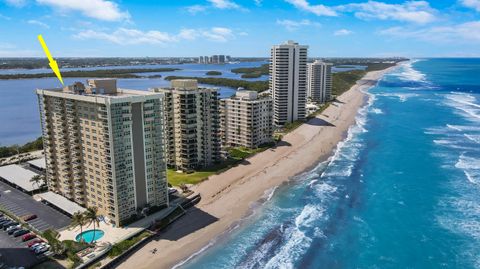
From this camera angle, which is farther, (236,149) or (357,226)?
(236,149)

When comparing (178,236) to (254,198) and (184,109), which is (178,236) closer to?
(254,198)

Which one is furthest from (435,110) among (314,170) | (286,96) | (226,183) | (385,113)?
(226,183)

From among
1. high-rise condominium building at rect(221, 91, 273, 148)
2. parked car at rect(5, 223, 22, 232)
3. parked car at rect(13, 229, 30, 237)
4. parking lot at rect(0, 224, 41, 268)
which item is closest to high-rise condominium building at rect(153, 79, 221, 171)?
high-rise condominium building at rect(221, 91, 273, 148)

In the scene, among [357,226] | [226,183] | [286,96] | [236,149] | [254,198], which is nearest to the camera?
[357,226]

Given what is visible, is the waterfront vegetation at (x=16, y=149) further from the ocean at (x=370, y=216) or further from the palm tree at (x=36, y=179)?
the ocean at (x=370, y=216)

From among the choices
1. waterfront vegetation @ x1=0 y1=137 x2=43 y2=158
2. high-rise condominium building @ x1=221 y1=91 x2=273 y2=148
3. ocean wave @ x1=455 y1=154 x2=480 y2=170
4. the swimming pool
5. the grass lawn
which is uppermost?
high-rise condominium building @ x1=221 y1=91 x2=273 y2=148

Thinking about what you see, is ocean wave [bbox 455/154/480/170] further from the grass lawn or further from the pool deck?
the pool deck
